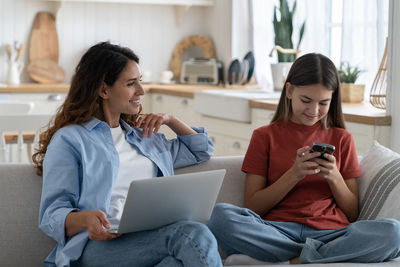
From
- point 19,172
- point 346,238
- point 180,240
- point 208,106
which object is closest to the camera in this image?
point 180,240

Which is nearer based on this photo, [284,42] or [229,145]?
[229,145]

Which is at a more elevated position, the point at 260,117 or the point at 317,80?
the point at 317,80

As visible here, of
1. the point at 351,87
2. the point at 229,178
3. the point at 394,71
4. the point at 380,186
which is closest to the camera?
the point at 380,186

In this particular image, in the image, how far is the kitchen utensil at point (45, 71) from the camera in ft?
17.0

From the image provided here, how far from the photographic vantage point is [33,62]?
519 cm

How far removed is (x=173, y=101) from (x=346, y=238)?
3068 millimetres

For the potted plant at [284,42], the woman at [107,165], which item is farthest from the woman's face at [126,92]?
the potted plant at [284,42]

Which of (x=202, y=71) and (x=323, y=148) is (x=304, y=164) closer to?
(x=323, y=148)

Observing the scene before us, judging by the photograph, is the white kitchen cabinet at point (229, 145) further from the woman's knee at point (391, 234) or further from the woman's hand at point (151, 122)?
the woman's knee at point (391, 234)

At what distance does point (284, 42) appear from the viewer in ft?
14.6

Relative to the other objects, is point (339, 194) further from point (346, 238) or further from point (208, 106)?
point (208, 106)

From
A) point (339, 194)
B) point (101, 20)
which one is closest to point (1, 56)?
point (101, 20)

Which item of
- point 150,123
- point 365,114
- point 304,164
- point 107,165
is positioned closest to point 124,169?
point 107,165

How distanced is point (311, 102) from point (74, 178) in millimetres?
810
